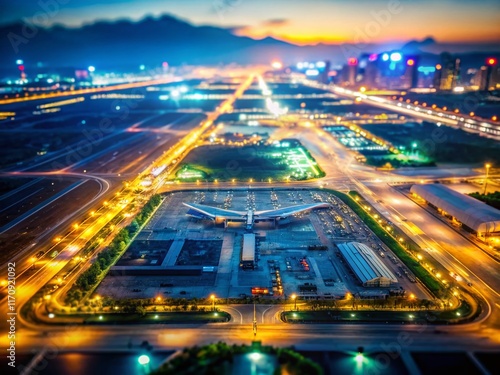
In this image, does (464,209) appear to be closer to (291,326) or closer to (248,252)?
(248,252)

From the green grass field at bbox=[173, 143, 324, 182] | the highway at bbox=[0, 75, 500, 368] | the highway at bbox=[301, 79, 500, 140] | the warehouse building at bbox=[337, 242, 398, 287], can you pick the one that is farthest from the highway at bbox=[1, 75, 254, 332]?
the highway at bbox=[301, 79, 500, 140]

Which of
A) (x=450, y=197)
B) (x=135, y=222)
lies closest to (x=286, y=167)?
(x=450, y=197)

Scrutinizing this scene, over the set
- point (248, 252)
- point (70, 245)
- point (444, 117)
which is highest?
point (444, 117)

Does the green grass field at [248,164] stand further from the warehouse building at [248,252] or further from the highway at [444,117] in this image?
the highway at [444,117]

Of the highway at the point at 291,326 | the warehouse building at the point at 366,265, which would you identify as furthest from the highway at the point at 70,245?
the warehouse building at the point at 366,265

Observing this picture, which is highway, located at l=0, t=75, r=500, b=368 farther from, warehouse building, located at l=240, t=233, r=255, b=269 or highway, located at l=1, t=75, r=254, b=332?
warehouse building, located at l=240, t=233, r=255, b=269

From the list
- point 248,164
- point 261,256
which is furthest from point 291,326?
point 248,164

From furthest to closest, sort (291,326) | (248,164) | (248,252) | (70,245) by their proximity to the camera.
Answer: (248,164)
(70,245)
(248,252)
(291,326)
